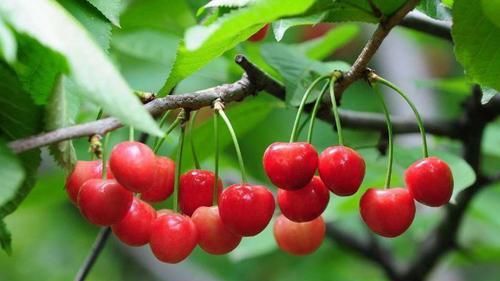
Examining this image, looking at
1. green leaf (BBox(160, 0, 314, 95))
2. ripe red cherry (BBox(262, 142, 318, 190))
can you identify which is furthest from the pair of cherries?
green leaf (BBox(160, 0, 314, 95))

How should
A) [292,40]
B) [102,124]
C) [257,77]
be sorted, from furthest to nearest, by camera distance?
[292,40]
[257,77]
[102,124]

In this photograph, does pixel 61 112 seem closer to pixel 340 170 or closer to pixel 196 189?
pixel 196 189

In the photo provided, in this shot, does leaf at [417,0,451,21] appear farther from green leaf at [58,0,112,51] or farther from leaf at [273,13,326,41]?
green leaf at [58,0,112,51]

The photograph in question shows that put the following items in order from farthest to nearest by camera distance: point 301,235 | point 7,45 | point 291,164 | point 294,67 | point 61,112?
point 294,67 < point 301,235 < point 291,164 < point 61,112 < point 7,45

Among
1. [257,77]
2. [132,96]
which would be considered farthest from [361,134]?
[132,96]

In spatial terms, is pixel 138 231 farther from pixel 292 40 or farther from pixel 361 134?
pixel 361 134

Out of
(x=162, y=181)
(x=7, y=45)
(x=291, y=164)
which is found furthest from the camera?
(x=162, y=181)

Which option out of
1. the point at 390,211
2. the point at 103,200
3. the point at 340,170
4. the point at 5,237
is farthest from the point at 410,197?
the point at 5,237
